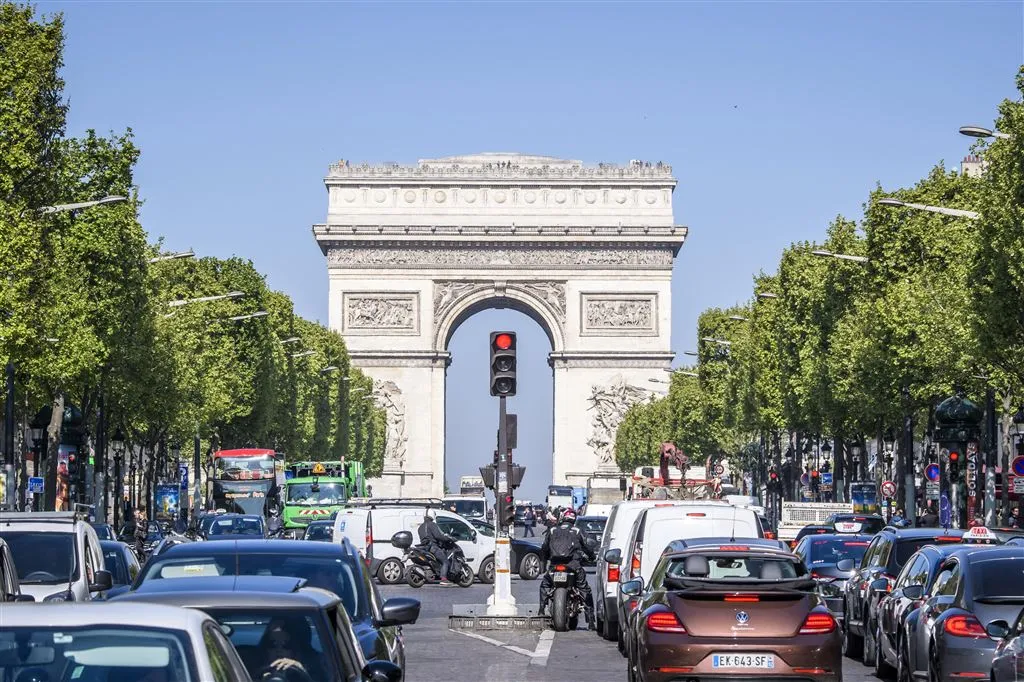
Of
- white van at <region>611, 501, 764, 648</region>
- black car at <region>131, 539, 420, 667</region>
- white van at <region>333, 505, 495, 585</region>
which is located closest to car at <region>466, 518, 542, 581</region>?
white van at <region>333, 505, 495, 585</region>

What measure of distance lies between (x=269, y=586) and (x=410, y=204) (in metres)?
109

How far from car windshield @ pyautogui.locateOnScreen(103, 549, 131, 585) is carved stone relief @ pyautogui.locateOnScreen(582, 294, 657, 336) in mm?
97623

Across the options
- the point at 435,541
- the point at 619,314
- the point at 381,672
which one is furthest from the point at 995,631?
the point at 619,314

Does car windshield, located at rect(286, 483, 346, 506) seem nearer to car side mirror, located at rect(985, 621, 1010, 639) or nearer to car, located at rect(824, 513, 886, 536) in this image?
car, located at rect(824, 513, 886, 536)

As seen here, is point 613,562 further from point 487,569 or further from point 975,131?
point 487,569

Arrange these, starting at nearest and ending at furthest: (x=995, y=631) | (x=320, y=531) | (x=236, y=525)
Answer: (x=995, y=631)
(x=320, y=531)
(x=236, y=525)

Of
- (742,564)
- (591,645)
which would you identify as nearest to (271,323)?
(591,645)

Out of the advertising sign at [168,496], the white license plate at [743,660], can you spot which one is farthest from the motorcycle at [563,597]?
the advertising sign at [168,496]

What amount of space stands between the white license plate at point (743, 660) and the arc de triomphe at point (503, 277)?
103705 millimetres

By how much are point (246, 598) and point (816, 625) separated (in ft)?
21.6

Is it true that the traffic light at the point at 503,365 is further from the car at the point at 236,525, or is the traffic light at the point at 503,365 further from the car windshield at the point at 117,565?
the car at the point at 236,525

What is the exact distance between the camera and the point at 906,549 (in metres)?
24.6

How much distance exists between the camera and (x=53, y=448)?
53781 millimetres

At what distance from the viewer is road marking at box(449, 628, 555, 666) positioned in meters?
24.2
